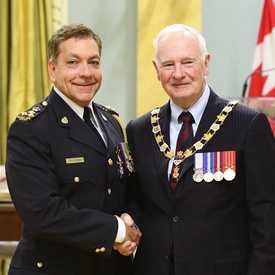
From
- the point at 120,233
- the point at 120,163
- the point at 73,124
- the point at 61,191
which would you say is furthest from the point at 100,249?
the point at 73,124

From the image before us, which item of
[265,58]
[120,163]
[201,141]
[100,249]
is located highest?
[265,58]

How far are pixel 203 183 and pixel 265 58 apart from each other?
2.45 meters

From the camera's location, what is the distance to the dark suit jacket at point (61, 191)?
2.16 m

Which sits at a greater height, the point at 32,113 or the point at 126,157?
the point at 32,113

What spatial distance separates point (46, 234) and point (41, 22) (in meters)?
2.52

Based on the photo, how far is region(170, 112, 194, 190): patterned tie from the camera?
227 centimetres

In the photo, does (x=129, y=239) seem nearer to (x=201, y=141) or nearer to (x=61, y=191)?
(x=61, y=191)

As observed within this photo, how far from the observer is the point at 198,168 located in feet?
7.29

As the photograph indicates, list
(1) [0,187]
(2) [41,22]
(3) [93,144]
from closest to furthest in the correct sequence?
(3) [93,144] < (1) [0,187] < (2) [41,22]

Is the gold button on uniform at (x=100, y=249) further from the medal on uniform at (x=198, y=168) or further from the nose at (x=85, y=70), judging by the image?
the nose at (x=85, y=70)

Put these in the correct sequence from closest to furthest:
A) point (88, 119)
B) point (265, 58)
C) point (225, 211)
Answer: point (225, 211) → point (88, 119) → point (265, 58)

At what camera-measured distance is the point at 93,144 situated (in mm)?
2318

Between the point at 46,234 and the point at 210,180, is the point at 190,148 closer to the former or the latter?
the point at 210,180

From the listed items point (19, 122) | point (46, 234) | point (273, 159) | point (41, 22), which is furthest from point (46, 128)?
point (41, 22)
